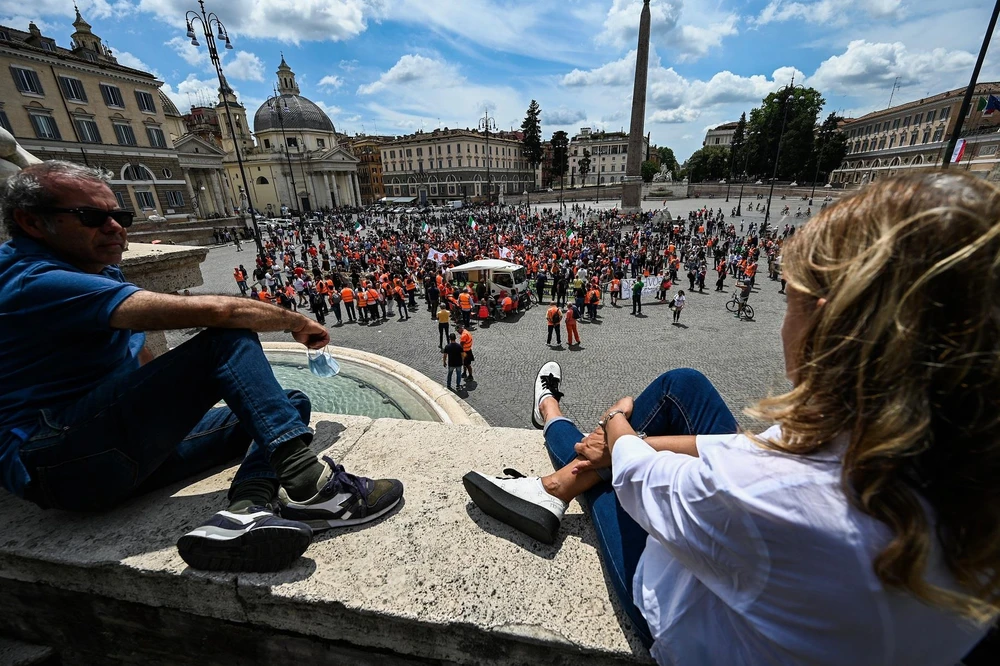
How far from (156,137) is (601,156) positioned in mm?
83139

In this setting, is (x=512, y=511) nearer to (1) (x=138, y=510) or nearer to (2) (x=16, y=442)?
(1) (x=138, y=510)

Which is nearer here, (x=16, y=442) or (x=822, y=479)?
(x=822, y=479)

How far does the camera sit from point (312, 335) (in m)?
2.13

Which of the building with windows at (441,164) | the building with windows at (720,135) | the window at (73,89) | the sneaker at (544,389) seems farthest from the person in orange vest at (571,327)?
the building with windows at (720,135)

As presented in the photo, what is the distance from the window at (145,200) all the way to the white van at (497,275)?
1415 inches

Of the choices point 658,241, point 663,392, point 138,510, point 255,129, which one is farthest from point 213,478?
point 255,129

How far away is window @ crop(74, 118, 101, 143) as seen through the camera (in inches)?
1282

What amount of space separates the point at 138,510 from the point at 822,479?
2408 mm

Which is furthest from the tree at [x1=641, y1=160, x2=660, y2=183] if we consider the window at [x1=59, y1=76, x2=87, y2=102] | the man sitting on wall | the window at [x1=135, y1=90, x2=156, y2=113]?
the man sitting on wall

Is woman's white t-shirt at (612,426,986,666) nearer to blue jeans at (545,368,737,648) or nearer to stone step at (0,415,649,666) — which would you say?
blue jeans at (545,368,737,648)

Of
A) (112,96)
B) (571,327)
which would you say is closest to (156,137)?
(112,96)

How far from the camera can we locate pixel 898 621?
0.74 meters

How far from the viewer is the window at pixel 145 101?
3631cm

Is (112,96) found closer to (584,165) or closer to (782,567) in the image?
(782,567)
